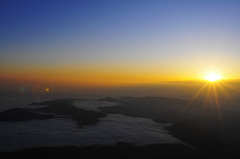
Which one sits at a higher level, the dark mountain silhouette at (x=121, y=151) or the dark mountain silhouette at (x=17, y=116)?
the dark mountain silhouette at (x=17, y=116)

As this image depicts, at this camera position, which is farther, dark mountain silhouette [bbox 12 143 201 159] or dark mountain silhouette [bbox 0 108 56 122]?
dark mountain silhouette [bbox 0 108 56 122]

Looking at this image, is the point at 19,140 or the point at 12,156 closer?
the point at 12,156

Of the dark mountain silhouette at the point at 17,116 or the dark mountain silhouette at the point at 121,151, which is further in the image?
the dark mountain silhouette at the point at 17,116

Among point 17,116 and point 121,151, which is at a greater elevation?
point 17,116

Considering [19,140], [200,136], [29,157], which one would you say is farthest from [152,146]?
[19,140]

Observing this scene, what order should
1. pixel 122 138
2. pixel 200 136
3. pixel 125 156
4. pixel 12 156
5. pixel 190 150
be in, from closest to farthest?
pixel 12 156, pixel 125 156, pixel 190 150, pixel 122 138, pixel 200 136

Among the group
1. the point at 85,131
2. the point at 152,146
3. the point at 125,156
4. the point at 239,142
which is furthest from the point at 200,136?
the point at 85,131

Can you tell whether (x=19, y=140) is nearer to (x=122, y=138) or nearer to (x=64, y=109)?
(x=122, y=138)

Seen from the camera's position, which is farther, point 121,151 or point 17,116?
point 17,116

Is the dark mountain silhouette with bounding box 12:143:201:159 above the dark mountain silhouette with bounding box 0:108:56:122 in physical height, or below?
below

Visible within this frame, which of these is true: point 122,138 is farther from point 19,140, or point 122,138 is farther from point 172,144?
point 19,140

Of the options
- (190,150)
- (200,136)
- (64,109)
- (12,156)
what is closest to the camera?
(12,156)
